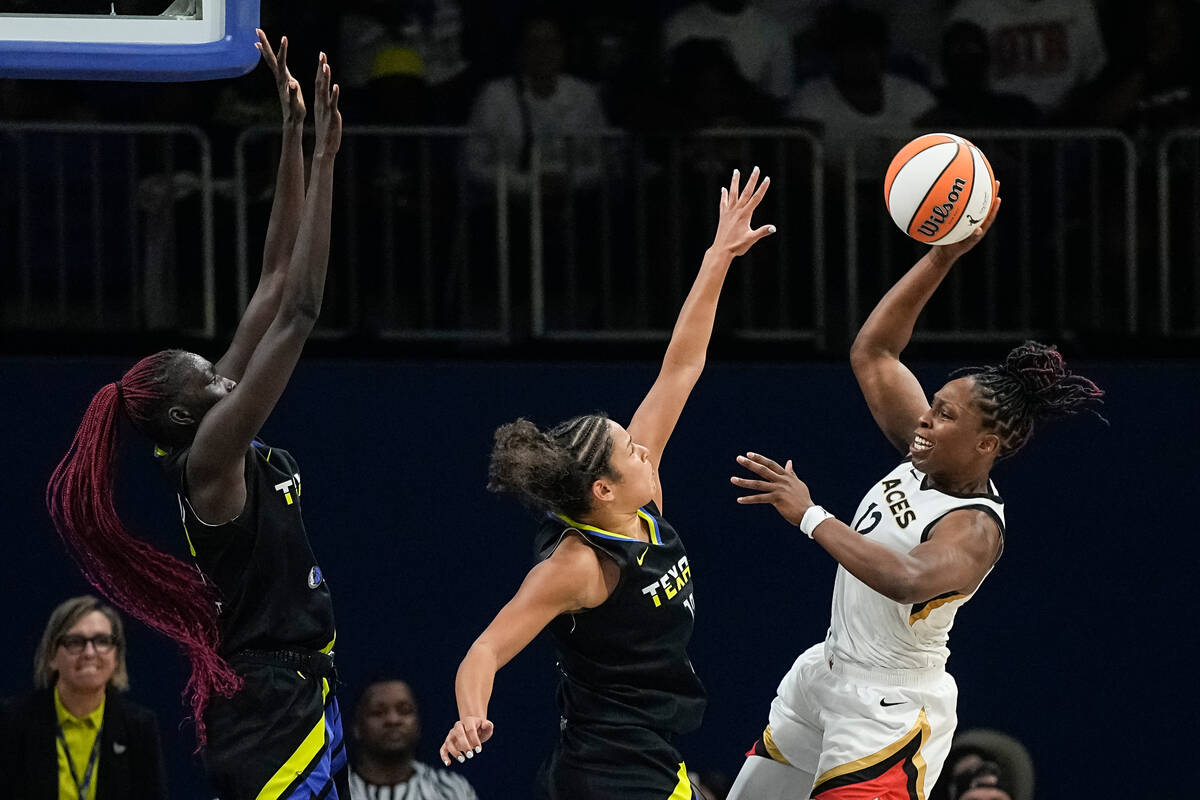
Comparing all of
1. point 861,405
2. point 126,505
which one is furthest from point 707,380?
point 126,505

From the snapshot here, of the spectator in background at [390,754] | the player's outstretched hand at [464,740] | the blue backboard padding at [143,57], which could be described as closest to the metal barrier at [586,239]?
the spectator in background at [390,754]

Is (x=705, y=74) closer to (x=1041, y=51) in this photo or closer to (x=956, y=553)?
(x=1041, y=51)

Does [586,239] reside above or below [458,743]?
above

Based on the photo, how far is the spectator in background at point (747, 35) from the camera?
28.2ft

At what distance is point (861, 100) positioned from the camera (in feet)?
27.4

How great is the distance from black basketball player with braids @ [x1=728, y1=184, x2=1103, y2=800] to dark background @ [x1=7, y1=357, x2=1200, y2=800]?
8.74ft

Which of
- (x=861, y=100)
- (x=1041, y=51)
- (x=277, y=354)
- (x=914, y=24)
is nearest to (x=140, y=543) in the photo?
(x=277, y=354)

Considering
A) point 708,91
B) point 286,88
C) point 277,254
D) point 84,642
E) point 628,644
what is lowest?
point 84,642

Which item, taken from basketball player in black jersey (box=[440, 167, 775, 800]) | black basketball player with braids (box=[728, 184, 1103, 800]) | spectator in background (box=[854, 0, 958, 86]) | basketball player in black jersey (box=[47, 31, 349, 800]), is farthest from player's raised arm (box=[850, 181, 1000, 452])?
spectator in background (box=[854, 0, 958, 86])

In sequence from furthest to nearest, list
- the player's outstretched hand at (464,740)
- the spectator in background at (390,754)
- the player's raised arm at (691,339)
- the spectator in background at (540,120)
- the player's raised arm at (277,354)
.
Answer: the spectator in background at (540,120) → the spectator in background at (390,754) → the player's raised arm at (691,339) → the player's raised arm at (277,354) → the player's outstretched hand at (464,740)

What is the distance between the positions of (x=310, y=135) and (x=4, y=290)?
144 cm

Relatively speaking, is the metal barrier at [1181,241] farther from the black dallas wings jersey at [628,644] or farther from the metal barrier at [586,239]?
the black dallas wings jersey at [628,644]

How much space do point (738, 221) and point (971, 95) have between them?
3408 mm

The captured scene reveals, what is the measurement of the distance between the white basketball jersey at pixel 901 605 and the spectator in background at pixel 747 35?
3.77 m
